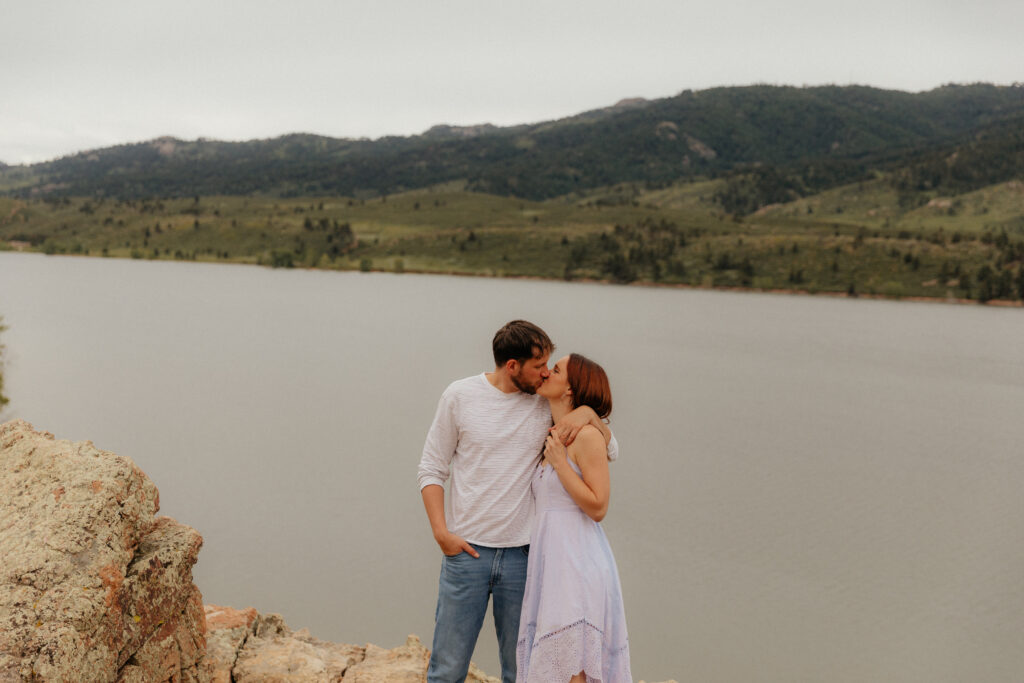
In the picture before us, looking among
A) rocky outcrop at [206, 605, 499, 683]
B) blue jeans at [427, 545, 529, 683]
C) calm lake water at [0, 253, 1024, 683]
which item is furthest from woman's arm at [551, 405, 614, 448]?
calm lake water at [0, 253, 1024, 683]

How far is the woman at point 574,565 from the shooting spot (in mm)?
3861

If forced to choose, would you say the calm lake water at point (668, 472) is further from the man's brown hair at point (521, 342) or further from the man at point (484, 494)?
the man's brown hair at point (521, 342)

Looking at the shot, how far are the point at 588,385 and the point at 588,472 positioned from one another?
1.40ft

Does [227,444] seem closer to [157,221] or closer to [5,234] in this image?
[157,221]

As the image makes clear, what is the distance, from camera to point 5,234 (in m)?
141

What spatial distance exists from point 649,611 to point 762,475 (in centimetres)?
830

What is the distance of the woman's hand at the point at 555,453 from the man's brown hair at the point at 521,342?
1.43ft

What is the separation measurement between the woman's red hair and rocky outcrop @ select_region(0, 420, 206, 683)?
7.97 feet

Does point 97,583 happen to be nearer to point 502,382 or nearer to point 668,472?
point 502,382

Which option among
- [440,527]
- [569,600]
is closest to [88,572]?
[440,527]

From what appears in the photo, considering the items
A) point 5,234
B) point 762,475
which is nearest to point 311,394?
point 762,475

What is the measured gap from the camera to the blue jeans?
4238 mm

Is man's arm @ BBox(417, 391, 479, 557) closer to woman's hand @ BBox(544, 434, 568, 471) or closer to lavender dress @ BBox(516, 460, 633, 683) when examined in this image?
lavender dress @ BBox(516, 460, 633, 683)

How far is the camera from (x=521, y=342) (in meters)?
3.94
